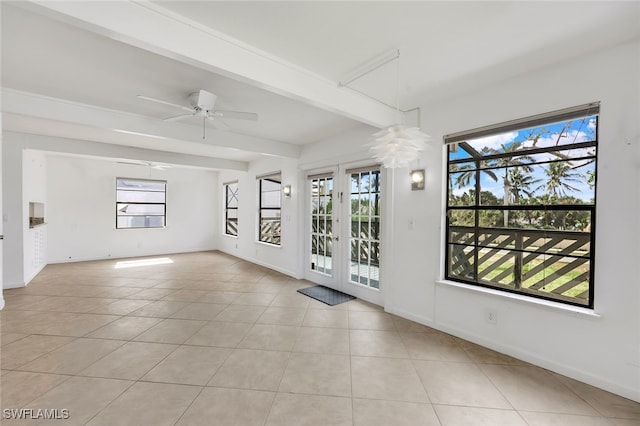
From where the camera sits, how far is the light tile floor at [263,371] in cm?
181

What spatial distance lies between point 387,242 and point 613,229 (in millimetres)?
2073

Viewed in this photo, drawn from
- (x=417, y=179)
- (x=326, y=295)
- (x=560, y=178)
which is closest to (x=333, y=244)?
(x=326, y=295)

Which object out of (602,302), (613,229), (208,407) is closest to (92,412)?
(208,407)

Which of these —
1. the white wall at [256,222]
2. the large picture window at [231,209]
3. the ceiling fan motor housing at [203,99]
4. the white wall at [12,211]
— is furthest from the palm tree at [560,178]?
the white wall at [12,211]

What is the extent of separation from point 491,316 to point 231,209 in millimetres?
7129

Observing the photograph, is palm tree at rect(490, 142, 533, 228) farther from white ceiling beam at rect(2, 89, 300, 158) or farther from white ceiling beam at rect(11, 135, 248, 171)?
white ceiling beam at rect(11, 135, 248, 171)

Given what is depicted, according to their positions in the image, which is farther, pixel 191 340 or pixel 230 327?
pixel 230 327

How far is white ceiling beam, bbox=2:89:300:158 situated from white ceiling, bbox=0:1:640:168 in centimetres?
2

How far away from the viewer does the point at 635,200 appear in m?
1.94

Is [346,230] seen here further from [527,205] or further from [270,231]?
[270,231]

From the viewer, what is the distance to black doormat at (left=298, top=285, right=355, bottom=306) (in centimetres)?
405

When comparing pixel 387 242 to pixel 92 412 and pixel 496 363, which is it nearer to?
pixel 496 363

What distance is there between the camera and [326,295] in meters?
4.29

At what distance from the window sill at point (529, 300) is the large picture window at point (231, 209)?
6.24 metres
